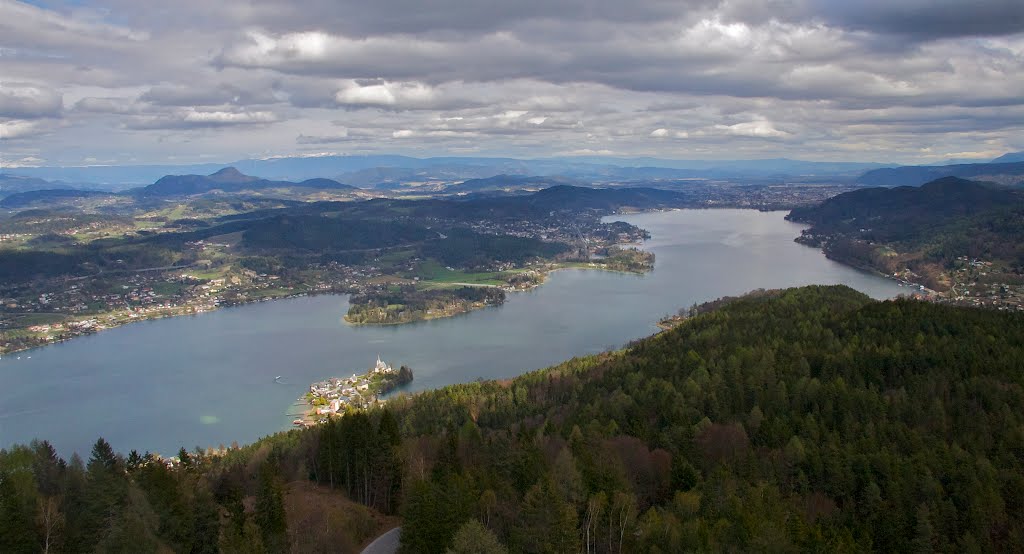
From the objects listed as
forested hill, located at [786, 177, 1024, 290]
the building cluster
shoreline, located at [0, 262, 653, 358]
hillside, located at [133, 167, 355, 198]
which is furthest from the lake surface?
hillside, located at [133, 167, 355, 198]

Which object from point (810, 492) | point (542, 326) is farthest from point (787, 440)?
point (542, 326)

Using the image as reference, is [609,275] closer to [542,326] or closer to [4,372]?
[542,326]

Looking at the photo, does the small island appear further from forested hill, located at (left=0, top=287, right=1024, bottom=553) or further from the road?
the road

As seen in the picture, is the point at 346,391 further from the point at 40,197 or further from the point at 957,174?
the point at 957,174

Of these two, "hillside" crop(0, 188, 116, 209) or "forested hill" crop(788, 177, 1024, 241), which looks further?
"hillside" crop(0, 188, 116, 209)

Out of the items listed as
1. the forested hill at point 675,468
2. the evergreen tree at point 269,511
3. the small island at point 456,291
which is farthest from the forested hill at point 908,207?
the evergreen tree at point 269,511

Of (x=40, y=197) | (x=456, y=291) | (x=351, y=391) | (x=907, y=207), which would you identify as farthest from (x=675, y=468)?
(x=40, y=197)

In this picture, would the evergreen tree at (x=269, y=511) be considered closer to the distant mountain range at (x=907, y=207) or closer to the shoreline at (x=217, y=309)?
the shoreline at (x=217, y=309)
